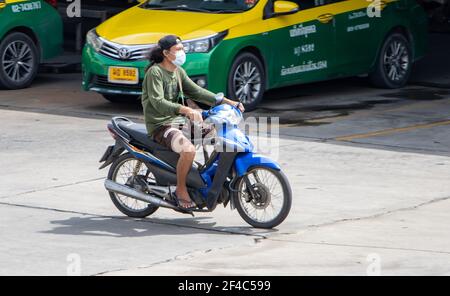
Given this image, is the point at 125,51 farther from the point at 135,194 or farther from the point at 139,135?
the point at 135,194

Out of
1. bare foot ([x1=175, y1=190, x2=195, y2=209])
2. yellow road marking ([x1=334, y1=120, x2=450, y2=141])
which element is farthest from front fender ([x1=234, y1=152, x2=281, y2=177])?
yellow road marking ([x1=334, y1=120, x2=450, y2=141])

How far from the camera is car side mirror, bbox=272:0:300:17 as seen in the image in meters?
15.4

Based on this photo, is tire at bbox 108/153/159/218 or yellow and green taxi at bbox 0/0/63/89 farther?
yellow and green taxi at bbox 0/0/63/89

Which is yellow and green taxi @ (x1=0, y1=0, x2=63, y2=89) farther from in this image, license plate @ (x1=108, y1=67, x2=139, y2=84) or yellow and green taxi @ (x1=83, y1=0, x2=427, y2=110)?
license plate @ (x1=108, y1=67, x2=139, y2=84)

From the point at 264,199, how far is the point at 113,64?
5.49 metres

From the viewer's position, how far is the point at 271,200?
988 centimetres

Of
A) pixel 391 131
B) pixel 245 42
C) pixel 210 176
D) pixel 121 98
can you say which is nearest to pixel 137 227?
pixel 210 176

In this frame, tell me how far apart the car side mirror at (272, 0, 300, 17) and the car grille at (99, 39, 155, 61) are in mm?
1682

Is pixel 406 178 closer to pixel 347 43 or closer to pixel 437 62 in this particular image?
pixel 347 43

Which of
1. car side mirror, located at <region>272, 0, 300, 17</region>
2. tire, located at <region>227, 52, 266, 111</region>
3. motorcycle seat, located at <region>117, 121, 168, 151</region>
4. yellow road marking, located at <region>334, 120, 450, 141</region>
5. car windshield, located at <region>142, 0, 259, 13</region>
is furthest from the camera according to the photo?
car side mirror, located at <region>272, 0, 300, 17</region>

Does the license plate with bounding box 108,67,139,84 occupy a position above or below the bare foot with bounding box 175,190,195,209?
above

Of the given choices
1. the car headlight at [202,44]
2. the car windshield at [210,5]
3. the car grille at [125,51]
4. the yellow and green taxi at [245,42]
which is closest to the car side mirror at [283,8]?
the yellow and green taxi at [245,42]
